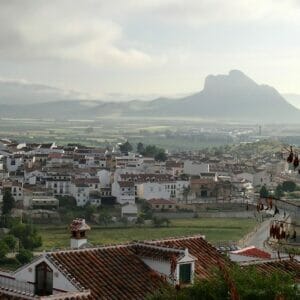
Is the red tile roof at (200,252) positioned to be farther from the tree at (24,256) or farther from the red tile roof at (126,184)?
the red tile roof at (126,184)

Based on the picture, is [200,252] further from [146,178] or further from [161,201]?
[146,178]

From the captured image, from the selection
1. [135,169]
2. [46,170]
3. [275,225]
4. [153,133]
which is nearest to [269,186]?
[135,169]

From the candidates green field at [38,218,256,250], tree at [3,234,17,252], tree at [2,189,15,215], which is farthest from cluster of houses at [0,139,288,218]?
tree at [3,234,17,252]

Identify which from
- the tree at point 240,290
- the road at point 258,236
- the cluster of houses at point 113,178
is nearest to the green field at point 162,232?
the road at point 258,236

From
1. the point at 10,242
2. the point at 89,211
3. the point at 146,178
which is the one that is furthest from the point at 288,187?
the point at 10,242

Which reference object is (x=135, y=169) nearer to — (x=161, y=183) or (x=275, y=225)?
(x=161, y=183)

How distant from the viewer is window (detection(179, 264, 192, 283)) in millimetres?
10922

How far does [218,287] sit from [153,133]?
18210 centimetres

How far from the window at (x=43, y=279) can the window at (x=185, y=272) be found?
5.41 ft

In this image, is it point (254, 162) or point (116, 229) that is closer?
point (116, 229)

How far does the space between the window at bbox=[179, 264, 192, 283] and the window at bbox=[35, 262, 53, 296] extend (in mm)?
1648

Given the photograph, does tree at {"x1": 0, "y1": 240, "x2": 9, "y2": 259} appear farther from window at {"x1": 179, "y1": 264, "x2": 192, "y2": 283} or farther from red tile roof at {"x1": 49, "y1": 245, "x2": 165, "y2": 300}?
window at {"x1": 179, "y1": 264, "x2": 192, "y2": 283}

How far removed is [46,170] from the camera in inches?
2372

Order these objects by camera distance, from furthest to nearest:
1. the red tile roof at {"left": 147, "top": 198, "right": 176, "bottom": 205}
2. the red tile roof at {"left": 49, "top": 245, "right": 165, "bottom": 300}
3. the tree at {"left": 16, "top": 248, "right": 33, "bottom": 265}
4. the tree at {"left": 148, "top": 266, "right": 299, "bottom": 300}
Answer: the red tile roof at {"left": 147, "top": 198, "right": 176, "bottom": 205}
the tree at {"left": 16, "top": 248, "right": 33, "bottom": 265}
the red tile roof at {"left": 49, "top": 245, "right": 165, "bottom": 300}
the tree at {"left": 148, "top": 266, "right": 299, "bottom": 300}
